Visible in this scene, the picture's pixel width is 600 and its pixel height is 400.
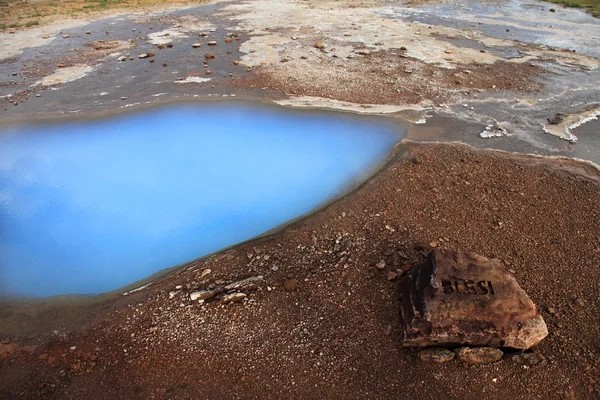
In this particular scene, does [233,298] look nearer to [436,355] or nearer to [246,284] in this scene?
[246,284]

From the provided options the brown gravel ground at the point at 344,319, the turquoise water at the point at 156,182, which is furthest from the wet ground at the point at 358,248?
the turquoise water at the point at 156,182

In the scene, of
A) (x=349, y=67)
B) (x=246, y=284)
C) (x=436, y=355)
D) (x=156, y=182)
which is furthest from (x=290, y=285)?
(x=349, y=67)

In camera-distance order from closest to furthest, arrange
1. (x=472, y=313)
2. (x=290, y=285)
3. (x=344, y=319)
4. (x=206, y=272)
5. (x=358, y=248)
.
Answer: (x=472, y=313)
(x=344, y=319)
(x=290, y=285)
(x=206, y=272)
(x=358, y=248)

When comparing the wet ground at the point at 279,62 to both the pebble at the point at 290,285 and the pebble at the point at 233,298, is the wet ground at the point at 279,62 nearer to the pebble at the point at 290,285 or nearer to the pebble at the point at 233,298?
the pebble at the point at 290,285

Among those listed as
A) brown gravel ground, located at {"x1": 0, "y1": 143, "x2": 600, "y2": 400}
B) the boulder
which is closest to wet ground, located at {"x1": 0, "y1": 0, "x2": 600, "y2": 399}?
brown gravel ground, located at {"x1": 0, "y1": 143, "x2": 600, "y2": 400}

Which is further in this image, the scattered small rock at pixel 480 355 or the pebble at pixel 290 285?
the pebble at pixel 290 285

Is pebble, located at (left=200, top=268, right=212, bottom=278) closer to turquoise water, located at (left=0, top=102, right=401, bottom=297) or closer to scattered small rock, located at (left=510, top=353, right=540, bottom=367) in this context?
turquoise water, located at (left=0, top=102, right=401, bottom=297)
